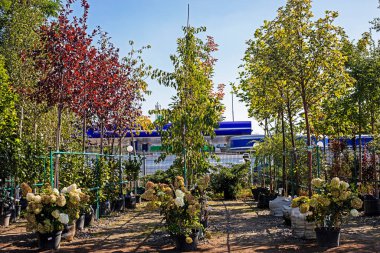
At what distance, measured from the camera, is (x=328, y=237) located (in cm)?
705

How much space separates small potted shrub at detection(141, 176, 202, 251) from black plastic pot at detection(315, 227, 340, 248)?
189cm

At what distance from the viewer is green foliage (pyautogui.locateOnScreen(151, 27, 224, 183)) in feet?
32.5

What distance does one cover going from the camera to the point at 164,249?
7.24 meters

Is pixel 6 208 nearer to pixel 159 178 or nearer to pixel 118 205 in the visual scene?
pixel 118 205

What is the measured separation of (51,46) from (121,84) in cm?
495

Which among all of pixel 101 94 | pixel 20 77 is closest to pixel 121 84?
pixel 101 94

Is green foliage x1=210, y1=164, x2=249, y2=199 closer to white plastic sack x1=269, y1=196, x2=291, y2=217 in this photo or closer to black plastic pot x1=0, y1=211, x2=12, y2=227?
white plastic sack x1=269, y1=196, x2=291, y2=217

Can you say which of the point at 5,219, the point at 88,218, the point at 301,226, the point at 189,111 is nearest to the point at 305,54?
the point at 189,111

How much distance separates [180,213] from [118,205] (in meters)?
6.31

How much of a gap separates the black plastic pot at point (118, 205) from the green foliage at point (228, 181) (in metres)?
4.56

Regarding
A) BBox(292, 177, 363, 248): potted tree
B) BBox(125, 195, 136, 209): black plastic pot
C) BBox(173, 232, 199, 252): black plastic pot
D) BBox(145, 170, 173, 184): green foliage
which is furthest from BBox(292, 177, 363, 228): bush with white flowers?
BBox(145, 170, 173, 184): green foliage

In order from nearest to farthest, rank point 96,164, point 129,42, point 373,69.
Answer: point 96,164, point 373,69, point 129,42

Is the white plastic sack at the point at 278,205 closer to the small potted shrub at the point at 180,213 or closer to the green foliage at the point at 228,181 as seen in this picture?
the small potted shrub at the point at 180,213

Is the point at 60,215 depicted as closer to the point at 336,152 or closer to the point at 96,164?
the point at 96,164
